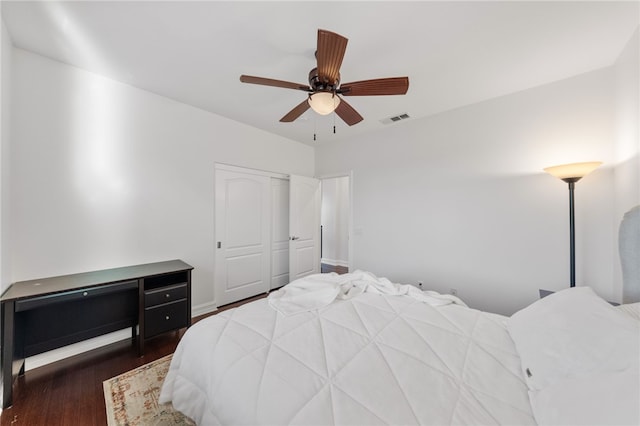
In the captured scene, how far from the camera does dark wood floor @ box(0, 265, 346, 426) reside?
1507 mm

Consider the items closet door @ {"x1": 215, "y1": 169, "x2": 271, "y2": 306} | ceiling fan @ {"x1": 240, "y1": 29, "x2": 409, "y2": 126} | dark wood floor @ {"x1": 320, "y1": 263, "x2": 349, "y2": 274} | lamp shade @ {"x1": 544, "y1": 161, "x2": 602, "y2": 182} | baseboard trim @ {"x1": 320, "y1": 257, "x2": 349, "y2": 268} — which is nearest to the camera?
ceiling fan @ {"x1": 240, "y1": 29, "x2": 409, "y2": 126}

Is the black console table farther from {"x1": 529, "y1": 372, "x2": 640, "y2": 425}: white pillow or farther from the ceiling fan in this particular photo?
{"x1": 529, "y1": 372, "x2": 640, "y2": 425}: white pillow

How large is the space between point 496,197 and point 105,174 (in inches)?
167

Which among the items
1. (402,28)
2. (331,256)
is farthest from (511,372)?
(331,256)

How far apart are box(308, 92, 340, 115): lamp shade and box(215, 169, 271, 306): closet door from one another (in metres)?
2.01

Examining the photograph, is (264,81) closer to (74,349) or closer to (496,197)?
(496,197)

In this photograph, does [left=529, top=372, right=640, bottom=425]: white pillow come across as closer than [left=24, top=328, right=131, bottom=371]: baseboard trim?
Yes

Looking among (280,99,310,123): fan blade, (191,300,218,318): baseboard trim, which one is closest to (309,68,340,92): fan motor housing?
(280,99,310,123): fan blade

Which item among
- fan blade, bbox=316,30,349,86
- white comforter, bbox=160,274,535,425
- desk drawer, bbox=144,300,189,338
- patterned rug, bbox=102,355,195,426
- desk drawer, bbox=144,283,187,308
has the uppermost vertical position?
fan blade, bbox=316,30,349,86

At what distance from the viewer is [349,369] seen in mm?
1041

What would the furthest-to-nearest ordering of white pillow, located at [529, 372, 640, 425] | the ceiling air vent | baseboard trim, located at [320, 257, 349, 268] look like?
baseboard trim, located at [320, 257, 349, 268] < the ceiling air vent < white pillow, located at [529, 372, 640, 425]

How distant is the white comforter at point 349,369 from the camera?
0.85 metres

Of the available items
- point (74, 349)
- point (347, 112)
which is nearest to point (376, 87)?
point (347, 112)

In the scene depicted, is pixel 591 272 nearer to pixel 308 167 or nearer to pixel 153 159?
pixel 308 167
